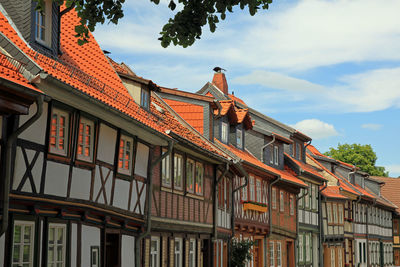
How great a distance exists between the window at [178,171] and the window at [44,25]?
22.9 ft

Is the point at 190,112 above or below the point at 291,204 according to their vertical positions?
above

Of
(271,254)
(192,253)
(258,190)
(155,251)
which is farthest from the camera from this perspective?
(271,254)

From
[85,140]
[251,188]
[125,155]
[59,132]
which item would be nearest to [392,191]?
[251,188]

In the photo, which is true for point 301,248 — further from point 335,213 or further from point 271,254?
point 335,213

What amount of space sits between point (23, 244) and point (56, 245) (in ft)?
4.18

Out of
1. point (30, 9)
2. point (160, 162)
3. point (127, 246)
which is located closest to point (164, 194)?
point (160, 162)

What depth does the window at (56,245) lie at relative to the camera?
1312cm

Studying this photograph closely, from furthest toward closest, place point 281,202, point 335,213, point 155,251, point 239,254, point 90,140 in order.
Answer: point 335,213, point 281,202, point 239,254, point 155,251, point 90,140

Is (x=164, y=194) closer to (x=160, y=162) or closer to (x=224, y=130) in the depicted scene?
(x=160, y=162)

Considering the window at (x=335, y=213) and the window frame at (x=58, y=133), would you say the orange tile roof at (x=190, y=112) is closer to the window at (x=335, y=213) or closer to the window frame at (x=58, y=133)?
the window frame at (x=58, y=133)

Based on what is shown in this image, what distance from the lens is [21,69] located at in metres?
11.4

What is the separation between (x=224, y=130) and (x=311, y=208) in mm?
13361

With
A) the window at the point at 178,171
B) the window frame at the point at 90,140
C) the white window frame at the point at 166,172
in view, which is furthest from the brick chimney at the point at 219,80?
the window frame at the point at 90,140

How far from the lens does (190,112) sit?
1054 inches
